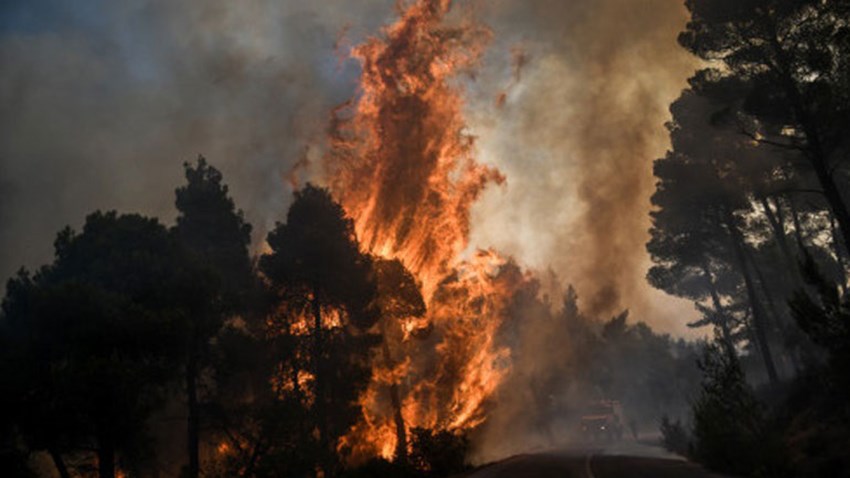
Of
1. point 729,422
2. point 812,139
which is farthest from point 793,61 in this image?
point 729,422

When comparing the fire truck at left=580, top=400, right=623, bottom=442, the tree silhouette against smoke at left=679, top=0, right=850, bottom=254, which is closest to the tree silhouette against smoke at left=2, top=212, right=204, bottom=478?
the tree silhouette against smoke at left=679, top=0, right=850, bottom=254

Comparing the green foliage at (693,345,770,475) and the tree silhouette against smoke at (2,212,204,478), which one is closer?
the green foliage at (693,345,770,475)

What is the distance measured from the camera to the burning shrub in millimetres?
28719

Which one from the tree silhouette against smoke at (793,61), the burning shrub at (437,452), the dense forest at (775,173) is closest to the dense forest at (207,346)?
the burning shrub at (437,452)

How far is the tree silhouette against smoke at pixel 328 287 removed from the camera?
3064cm

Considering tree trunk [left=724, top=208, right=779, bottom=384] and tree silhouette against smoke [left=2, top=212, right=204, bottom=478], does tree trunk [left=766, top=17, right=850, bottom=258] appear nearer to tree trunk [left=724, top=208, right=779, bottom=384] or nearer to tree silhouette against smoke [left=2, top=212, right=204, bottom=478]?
tree trunk [left=724, top=208, right=779, bottom=384]

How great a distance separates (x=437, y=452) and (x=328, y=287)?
421 inches

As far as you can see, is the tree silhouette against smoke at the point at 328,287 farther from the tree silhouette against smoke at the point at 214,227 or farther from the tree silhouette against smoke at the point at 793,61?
the tree silhouette against smoke at the point at 793,61

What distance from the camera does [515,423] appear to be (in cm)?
8381

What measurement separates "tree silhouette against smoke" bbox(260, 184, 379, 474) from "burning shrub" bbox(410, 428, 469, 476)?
418cm

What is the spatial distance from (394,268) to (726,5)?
22320 mm

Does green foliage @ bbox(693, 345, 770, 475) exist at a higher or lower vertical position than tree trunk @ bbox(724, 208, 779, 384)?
lower

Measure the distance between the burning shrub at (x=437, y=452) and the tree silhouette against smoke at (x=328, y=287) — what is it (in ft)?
13.7

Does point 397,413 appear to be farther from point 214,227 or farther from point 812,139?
point 812,139
